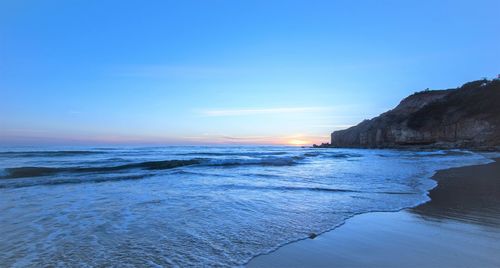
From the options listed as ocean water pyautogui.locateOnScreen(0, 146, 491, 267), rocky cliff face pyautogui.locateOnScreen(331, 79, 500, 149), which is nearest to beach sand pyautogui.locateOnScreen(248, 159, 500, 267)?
ocean water pyautogui.locateOnScreen(0, 146, 491, 267)

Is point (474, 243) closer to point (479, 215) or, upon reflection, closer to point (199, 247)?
point (479, 215)

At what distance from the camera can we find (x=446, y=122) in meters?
53.7

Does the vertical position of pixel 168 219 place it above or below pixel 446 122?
below

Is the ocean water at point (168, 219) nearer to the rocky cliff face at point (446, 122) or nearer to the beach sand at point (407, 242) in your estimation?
the beach sand at point (407, 242)

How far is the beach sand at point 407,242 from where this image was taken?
3.18 meters

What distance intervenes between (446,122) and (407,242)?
194 ft

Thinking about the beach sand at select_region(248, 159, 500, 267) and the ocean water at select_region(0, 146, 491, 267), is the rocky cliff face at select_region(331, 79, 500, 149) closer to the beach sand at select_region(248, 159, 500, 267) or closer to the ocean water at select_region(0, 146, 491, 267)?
the ocean water at select_region(0, 146, 491, 267)

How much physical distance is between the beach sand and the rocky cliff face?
148ft

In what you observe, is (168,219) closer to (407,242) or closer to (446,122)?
(407,242)

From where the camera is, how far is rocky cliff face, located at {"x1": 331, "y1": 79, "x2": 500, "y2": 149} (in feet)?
157

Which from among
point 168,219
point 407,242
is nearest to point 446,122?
point 407,242

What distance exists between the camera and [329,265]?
Result: 3119mm

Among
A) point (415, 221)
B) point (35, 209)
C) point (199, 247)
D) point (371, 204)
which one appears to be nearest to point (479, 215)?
point (415, 221)

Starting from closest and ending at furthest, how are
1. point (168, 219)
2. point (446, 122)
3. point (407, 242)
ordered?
point (407, 242) < point (168, 219) < point (446, 122)
